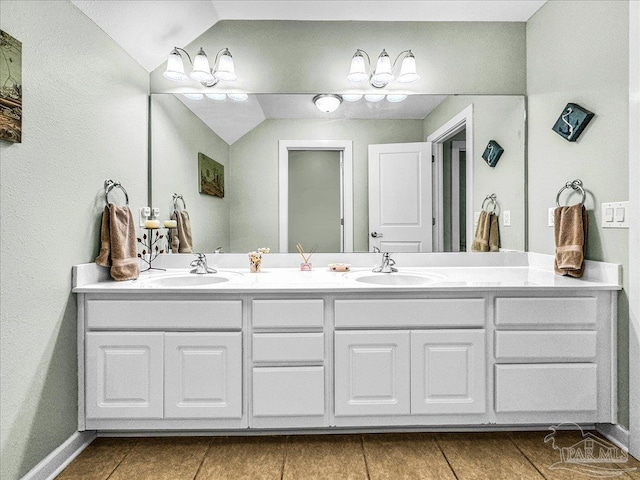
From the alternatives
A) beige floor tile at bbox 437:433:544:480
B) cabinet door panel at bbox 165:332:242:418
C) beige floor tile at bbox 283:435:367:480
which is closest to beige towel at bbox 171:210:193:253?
cabinet door panel at bbox 165:332:242:418

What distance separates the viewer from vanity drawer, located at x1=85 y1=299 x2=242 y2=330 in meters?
1.72

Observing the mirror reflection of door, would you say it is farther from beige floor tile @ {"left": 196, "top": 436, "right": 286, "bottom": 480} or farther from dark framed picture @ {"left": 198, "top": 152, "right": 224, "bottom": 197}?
beige floor tile @ {"left": 196, "top": 436, "right": 286, "bottom": 480}

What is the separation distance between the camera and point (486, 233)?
2.39 m

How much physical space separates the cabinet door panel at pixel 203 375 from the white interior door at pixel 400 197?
1.11 meters

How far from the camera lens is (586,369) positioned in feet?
5.73

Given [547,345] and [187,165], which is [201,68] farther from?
[547,345]

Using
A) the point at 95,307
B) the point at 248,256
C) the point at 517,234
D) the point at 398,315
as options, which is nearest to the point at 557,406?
the point at 398,315

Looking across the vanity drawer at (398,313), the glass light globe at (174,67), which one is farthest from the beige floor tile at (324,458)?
the glass light globe at (174,67)

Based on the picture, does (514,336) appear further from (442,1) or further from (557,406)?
(442,1)

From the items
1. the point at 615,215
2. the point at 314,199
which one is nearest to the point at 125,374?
the point at 314,199

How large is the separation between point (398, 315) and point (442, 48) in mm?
1744

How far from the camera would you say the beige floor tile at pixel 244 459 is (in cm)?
156

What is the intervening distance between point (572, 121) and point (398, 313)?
1.36m

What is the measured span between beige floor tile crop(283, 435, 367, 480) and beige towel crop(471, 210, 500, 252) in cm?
137
